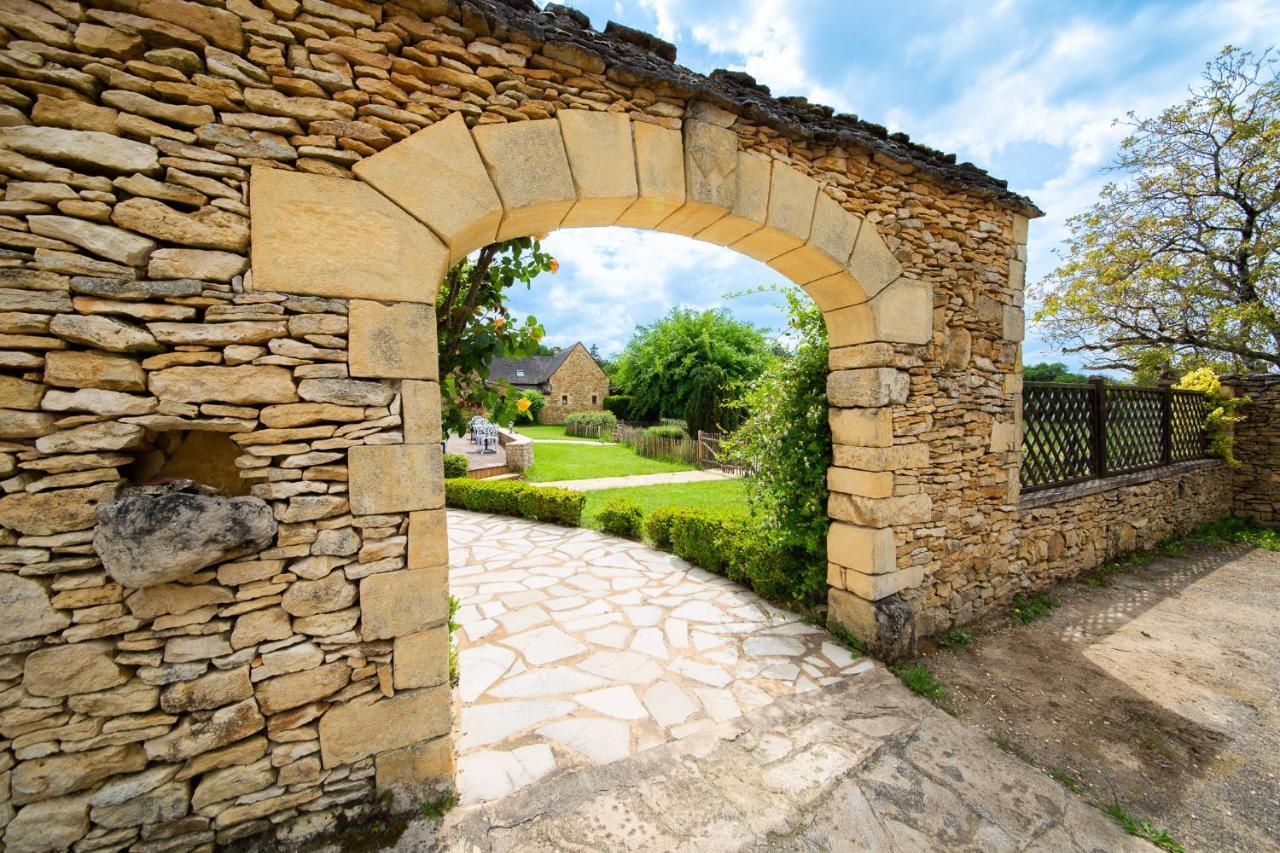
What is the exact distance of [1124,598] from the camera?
487 centimetres

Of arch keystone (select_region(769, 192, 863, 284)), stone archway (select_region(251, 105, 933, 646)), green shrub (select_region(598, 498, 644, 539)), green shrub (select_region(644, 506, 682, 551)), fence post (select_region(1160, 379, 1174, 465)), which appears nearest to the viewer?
stone archway (select_region(251, 105, 933, 646))

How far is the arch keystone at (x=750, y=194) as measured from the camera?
295 cm

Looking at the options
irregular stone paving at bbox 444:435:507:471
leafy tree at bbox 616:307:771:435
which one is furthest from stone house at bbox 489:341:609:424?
irregular stone paving at bbox 444:435:507:471

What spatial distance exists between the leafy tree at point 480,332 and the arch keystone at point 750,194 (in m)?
1.29

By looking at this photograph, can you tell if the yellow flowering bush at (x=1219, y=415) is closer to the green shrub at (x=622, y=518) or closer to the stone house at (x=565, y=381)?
the green shrub at (x=622, y=518)

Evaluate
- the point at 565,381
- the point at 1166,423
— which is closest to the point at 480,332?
the point at 1166,423

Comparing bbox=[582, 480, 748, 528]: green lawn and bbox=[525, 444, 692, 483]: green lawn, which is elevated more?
bbox=[525, 444, 692, 483]: green lawn

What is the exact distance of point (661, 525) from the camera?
19.6 ft

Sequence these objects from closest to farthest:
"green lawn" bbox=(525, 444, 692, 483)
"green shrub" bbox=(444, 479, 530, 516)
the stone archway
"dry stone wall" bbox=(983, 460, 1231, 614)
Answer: the stone archway
"dry stone wall" bbox=(983, 460, 1231, 614)
"green shrub" bbox=(444, 479, 530, 516)
"green lawn" bbox=(525, 444, 692, 483)

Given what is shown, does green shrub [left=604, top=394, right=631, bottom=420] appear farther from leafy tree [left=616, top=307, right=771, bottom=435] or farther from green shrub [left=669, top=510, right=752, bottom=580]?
green shrub [left=669, top=510, right=752, bottom=580]

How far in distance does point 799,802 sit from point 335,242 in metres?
3.38

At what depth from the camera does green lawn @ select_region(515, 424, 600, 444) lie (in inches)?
941

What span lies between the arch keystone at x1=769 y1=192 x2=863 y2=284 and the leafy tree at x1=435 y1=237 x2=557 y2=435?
1762 mm

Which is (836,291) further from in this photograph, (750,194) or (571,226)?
(571,226)
